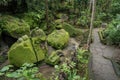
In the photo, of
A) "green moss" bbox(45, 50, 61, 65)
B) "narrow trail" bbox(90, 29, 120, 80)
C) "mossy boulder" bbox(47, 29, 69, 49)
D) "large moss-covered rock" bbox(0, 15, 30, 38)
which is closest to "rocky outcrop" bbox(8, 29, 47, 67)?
"green moss" bbox(45, 50, 61, 65)

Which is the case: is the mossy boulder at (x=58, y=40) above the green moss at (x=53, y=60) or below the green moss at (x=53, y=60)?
above

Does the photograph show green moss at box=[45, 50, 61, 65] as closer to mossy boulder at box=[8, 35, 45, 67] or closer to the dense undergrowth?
the dense undergrowth

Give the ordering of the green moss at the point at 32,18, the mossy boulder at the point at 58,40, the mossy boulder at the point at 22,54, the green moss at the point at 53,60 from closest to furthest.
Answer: the mossy boulder at the point at 22,54
the green moss at the point at 53,60
the mossy boulder at the point at 58,40
the green moss at the point at 32,18

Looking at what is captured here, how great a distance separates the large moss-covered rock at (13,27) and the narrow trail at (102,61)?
4562 millimetres

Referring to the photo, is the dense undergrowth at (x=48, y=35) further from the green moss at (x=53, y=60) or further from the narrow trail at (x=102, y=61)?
the narrow trail at (x=102, y=61)

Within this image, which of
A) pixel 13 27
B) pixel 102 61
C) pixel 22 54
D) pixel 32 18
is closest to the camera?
pixel 22 54

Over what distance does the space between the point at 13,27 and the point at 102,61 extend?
565cm

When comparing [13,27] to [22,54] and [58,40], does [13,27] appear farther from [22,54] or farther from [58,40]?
[58,40]

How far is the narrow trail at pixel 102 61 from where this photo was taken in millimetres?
7939

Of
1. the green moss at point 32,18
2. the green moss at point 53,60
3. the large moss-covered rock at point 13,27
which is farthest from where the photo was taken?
the green moss at point 32,18

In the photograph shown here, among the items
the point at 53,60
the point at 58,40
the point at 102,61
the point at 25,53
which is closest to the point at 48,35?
the point at 58,40

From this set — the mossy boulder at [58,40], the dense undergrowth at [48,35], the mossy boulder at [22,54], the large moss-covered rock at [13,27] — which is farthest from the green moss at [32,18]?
the mossy boulder at [22,54]

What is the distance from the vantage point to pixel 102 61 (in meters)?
9.47

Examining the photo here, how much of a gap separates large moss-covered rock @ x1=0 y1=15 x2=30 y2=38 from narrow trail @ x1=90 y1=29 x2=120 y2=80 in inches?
180
